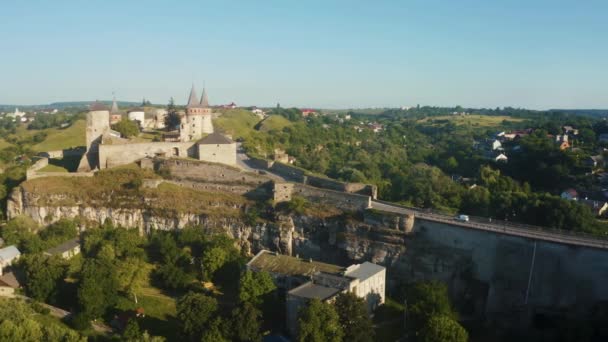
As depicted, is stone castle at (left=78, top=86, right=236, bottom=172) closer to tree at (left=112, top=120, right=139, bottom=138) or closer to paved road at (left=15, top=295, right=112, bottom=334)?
tree at (left=112, top=120, right=139, bottom=138)

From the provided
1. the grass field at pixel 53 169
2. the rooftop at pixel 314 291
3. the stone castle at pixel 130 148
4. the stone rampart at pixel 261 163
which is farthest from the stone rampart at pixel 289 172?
the grass field at pixel 53 169

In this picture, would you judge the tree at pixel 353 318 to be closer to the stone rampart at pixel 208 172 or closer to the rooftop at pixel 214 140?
the stone rampart at pixel 208 172

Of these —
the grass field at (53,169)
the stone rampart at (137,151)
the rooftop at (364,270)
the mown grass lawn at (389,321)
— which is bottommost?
the mown grass lawn at (389,321)

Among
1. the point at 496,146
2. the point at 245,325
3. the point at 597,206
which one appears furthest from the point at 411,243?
the point at 496,146

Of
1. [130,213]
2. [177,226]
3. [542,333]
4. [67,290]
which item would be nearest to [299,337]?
[542,333]

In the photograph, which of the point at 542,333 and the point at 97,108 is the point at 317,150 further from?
the point at 542,333

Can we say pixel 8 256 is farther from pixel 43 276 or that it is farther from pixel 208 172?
pixel 208 172
